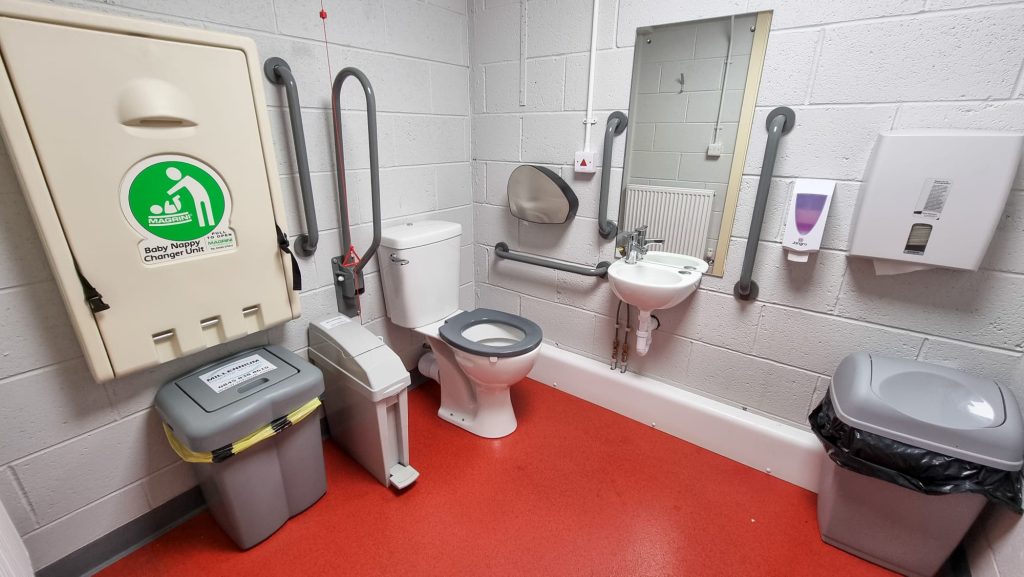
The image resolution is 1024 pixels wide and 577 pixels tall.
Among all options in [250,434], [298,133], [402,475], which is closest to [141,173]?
[298,133]

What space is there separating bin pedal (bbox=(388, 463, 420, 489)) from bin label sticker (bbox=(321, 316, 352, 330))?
57 centimetres

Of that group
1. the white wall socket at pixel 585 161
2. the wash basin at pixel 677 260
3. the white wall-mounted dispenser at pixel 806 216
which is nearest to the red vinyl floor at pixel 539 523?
the wash basin at pixel 677 260

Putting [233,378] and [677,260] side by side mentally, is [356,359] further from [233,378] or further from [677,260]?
[677,260]

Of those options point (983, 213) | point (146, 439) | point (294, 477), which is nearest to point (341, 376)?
point (294, 477)

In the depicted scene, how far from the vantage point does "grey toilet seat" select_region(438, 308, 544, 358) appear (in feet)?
5.28

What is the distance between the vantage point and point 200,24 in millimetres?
1211

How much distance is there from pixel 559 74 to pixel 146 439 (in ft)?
6.50

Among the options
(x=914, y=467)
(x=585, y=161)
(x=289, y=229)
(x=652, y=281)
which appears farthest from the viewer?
(x=585, y=161)

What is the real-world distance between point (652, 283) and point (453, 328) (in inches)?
32.4

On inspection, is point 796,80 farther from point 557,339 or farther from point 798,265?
point 557,339

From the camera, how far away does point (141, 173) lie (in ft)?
3.39

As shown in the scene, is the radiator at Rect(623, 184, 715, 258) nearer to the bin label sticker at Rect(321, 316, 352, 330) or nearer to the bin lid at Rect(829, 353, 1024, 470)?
the bin lid at Rect(829, 353, 1024, 470)

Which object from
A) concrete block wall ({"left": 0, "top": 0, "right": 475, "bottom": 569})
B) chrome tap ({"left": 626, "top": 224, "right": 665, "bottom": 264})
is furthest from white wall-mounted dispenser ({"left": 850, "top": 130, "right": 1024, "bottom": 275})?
concrete block wall ({"left": 0, "top": 0, "right": 475, "bottom": 569})

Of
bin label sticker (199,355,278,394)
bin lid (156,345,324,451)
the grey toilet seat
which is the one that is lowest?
the grey toilet seat
